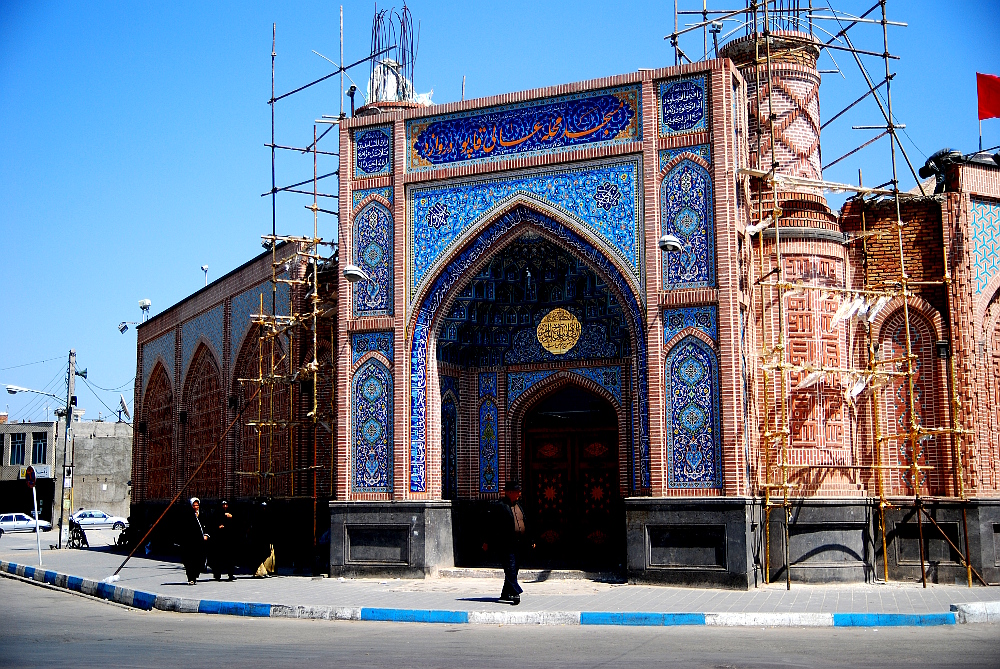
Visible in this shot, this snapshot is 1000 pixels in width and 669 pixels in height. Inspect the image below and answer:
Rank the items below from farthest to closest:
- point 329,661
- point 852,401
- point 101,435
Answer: point 101,435, point 852,401, point 329,661

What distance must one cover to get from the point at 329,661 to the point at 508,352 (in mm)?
10400

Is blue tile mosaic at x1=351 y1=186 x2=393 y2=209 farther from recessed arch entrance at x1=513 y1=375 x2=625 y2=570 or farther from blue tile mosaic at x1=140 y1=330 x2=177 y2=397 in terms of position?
blue tile mosaic at x1=140 y1=330 x2=177 y2=397

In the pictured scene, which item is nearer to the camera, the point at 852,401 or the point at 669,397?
the point at 669,397

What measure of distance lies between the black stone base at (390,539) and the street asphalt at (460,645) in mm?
4115

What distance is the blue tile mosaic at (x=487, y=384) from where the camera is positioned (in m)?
19.0

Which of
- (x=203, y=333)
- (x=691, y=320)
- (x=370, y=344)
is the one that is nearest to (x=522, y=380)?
(x=370, y=344)

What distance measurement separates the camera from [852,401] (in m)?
16.3

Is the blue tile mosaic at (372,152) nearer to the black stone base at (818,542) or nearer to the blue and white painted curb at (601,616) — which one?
the blue and white painted curb at (601,616)

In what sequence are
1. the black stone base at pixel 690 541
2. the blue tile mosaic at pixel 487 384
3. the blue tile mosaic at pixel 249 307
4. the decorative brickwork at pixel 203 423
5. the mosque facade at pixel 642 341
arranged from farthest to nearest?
the decorative brickwork at pixel 203 423 → the blue tile mosaic at pixel 249 307 → the blue tile mosaic at pixel 487 384 → the mosque facade at pixel 642 341 → the black stone base at pixel 690 541

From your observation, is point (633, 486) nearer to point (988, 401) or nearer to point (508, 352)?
point (508, 352)

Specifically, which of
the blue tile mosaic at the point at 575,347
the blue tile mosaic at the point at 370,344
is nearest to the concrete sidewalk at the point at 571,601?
the blue tile mosaic at the point at 370,344

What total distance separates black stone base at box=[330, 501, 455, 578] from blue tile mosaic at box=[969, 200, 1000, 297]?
8523 mm

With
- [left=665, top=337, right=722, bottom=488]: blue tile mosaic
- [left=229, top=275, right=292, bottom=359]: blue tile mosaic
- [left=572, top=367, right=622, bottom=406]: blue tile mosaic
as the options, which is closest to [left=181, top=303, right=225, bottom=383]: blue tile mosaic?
[left=229, top=275, right=292, bottom=359]: blue tile mosaic

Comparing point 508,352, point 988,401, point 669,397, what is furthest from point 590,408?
point 988,401
